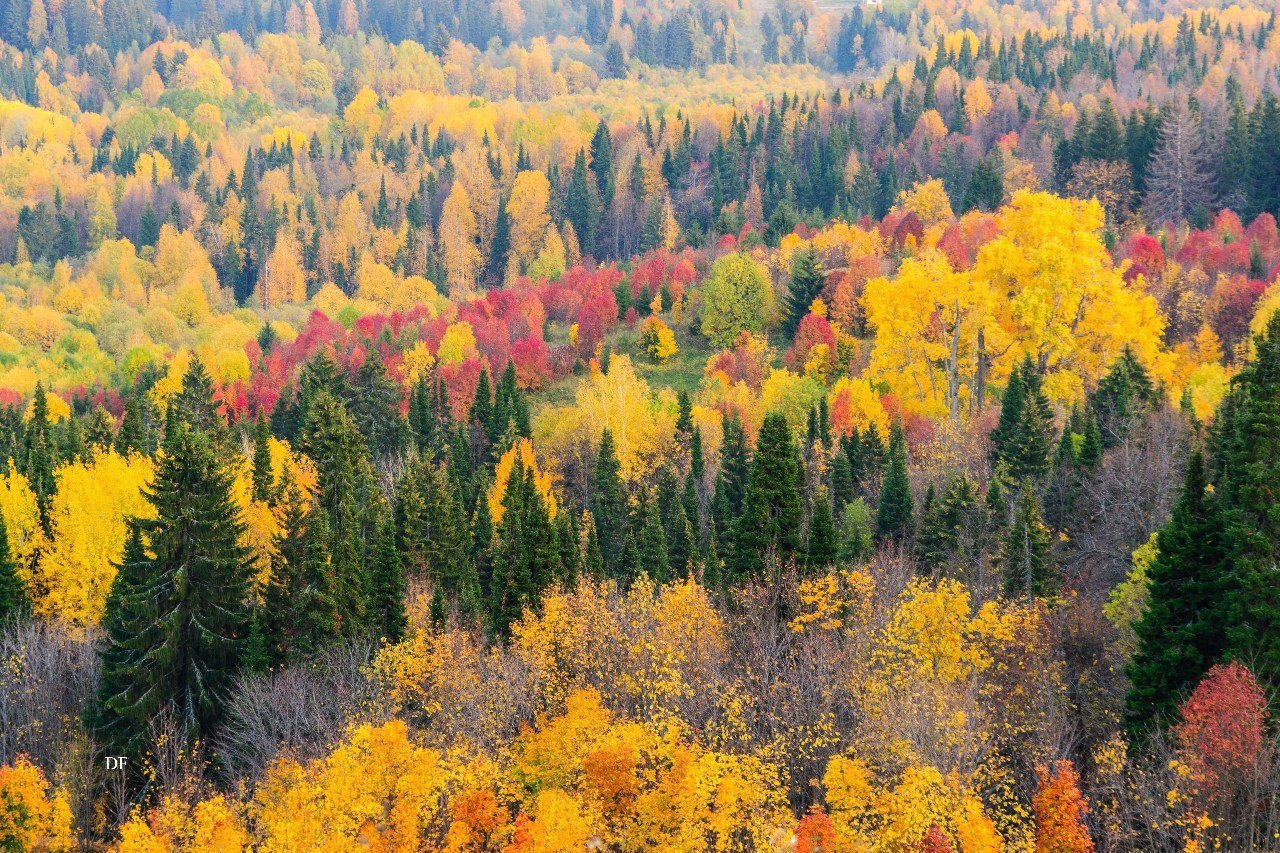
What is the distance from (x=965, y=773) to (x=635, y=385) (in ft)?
202

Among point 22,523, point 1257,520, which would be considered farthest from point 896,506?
point 22,523

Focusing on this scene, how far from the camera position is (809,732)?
4297 centimetres

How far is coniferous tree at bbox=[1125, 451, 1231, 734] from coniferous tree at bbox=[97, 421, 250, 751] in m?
36.8

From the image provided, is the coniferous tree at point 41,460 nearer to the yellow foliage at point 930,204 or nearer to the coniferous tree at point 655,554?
the coniferous tree at point 655,554

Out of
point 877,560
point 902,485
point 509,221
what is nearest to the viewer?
point 877,560

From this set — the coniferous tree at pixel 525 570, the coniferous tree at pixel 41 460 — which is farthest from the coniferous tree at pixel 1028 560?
the coniferous tree at pixel 41 460

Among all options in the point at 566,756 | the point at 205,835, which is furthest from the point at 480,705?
the point at 205,835

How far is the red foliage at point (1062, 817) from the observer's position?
1423 inches

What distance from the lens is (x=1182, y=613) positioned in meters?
40.9

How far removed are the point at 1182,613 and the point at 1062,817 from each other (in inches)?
343

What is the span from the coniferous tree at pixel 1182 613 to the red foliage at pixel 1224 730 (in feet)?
10.2

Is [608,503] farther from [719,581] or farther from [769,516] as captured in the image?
[769,516]

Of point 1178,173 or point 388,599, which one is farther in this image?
point 1178,173

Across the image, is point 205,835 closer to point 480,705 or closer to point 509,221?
point 480,705
